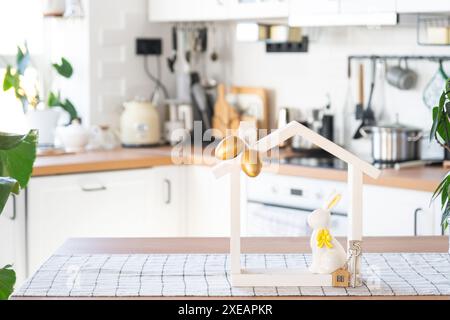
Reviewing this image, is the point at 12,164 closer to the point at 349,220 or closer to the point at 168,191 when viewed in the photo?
the point at 349,220

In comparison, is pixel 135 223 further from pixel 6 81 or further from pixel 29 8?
pixel 29 8

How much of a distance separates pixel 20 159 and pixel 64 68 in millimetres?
2839

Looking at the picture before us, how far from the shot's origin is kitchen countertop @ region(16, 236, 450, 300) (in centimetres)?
254

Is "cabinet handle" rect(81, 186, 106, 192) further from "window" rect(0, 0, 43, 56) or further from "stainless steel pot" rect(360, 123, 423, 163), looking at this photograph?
"stainless steel pot" rect(360, 123, 423, 163)

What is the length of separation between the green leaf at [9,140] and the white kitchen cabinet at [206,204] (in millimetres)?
2543

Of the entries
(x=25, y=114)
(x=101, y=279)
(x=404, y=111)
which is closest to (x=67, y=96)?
(x=25, y=114)

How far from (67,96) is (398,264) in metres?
2.97

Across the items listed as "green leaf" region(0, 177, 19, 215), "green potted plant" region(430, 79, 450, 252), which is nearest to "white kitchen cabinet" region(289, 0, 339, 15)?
"green potted plant" region(430, 79, 450, 252)

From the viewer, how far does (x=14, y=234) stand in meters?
4.11

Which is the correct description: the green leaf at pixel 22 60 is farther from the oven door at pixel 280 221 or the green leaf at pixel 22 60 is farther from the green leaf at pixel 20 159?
the green leaf at pixel 20 159

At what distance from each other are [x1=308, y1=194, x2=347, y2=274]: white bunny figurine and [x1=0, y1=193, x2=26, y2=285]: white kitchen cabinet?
2.22 metres

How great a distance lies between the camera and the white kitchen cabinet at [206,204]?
14.7 ft

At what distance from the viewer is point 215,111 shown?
504 centimetres

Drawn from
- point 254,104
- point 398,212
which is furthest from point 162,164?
point 398,212
